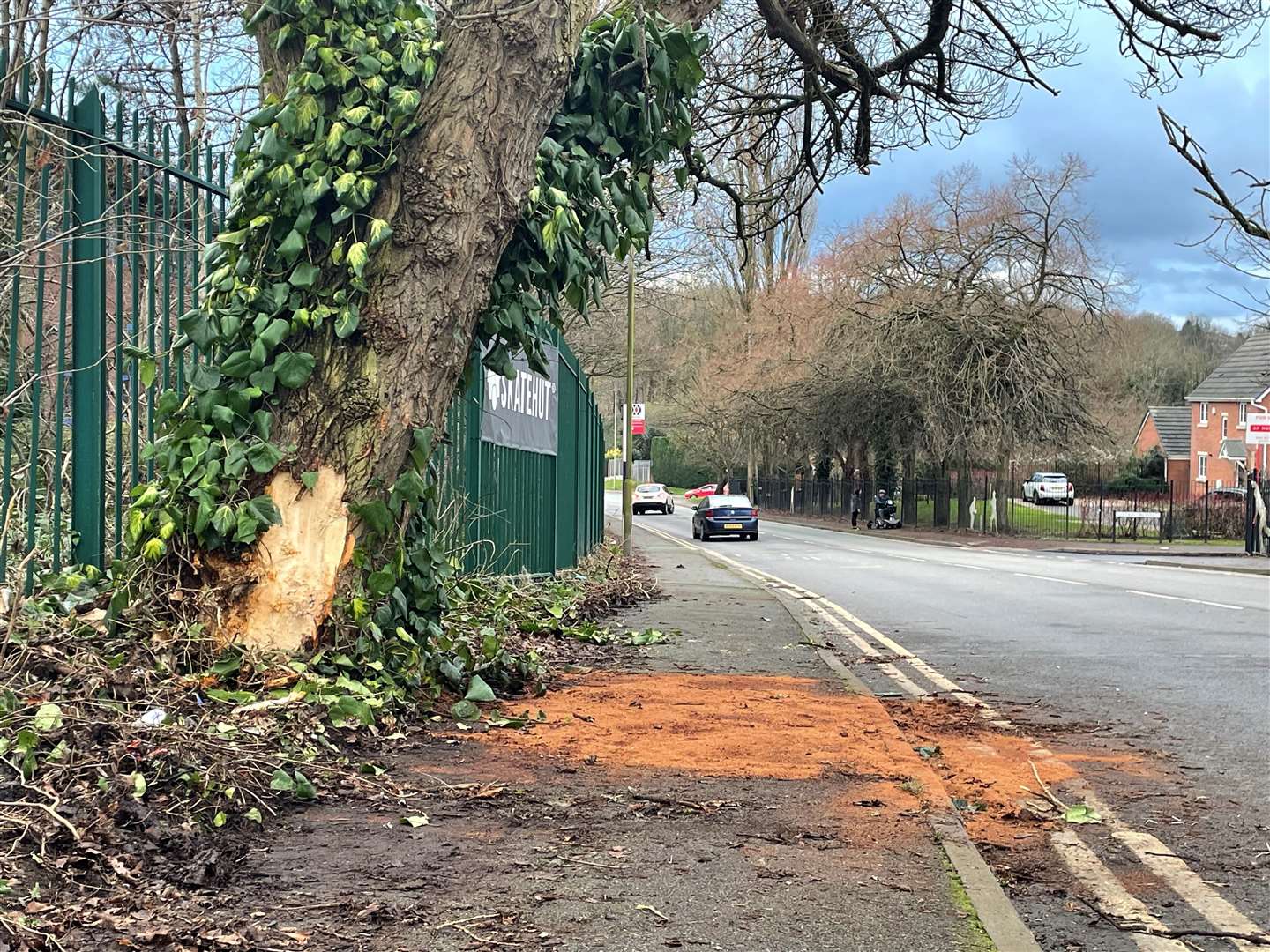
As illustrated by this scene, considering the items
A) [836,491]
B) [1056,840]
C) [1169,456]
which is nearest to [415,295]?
[1056,840]

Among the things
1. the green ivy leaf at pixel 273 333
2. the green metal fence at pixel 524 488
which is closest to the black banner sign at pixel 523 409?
the green metal fence at pixel 524 488

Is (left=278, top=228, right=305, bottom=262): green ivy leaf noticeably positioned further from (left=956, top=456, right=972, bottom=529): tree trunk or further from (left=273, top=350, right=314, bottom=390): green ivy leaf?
(left=956, top=456, right=972, bottom=529): tree trunk

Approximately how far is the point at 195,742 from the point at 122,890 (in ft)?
3.41

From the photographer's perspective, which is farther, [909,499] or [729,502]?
[909,499]

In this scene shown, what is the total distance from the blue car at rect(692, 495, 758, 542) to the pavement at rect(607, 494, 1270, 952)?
1611cm

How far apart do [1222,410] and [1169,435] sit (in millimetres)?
12852

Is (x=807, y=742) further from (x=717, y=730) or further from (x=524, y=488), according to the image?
(x=524, y=488)

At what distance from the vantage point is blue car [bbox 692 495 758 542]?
35.8 meters

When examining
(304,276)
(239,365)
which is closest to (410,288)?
(304,276)

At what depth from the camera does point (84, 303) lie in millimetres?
5012

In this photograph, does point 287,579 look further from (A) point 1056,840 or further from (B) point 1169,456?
(B) point 1169,456

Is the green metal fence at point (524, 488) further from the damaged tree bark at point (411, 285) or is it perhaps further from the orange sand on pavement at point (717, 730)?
the orange sand on pavement at point (717, 730)

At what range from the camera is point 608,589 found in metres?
12.7

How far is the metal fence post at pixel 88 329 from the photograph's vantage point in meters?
4.96
